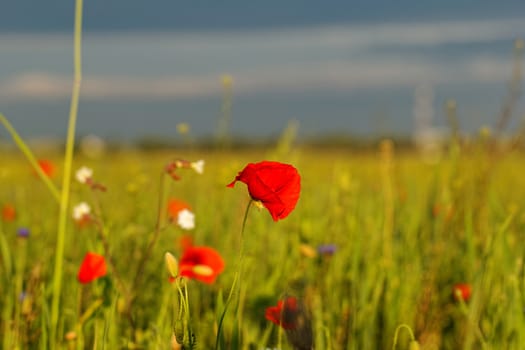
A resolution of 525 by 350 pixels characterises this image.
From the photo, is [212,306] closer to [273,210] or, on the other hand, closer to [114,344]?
[114,344]

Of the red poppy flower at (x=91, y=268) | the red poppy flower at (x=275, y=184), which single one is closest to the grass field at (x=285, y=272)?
the red poppy flower at (x=91, y=268)

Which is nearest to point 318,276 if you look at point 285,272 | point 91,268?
point 285,272

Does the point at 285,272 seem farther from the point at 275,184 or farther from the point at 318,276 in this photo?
the point at 275,184

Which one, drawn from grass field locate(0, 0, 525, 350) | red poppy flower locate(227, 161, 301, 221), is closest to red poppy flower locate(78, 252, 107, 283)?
grass field locate(0, 0, 525, 350)

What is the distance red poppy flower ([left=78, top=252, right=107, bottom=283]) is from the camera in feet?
5.34

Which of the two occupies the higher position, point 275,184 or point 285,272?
point 275,184

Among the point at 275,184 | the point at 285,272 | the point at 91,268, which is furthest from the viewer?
the point at 285,272

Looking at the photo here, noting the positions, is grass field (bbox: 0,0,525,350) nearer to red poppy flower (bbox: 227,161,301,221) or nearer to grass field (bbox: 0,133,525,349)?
grass field (bbox: 0,133,525,349)

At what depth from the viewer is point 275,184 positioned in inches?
44.0

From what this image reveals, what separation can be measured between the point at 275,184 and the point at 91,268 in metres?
0.71

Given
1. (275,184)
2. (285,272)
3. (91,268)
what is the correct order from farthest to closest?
1. (285,272)
2. (91,268)
3. (275,184)

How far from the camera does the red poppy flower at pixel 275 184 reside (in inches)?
42.9

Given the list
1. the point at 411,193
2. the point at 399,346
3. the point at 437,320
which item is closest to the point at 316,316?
the point at 399,346

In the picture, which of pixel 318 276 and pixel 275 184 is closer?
pixel 275 184
